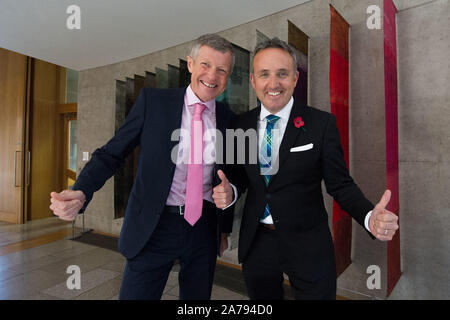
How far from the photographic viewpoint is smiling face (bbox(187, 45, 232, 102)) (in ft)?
3.87

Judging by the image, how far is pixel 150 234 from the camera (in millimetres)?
1101

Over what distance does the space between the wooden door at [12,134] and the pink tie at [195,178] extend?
235 inches

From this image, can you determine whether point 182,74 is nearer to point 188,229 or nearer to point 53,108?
point 188,229

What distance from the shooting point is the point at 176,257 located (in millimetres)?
1172

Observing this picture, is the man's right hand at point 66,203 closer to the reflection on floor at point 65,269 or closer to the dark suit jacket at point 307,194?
the dark suit jacket at point 307,194

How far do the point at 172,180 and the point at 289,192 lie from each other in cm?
55

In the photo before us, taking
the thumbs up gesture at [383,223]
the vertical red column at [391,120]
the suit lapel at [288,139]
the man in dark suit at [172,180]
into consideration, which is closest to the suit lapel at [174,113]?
the man in dark suit at [172,180]

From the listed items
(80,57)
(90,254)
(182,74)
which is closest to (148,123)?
(182,74)

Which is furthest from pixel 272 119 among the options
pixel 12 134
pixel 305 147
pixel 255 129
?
pixel 12 134

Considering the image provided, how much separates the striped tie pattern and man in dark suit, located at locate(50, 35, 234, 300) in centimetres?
24

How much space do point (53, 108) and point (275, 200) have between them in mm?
6718

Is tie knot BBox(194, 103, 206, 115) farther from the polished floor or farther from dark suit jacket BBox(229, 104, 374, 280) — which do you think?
the polished floor

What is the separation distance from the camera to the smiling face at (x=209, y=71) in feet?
3.87

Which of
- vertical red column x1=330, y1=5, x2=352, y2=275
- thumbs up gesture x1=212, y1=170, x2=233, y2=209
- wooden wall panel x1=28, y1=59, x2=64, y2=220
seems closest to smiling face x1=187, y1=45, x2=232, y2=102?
thumbs up gesture x1=212, y1=170, x2=233, y2=209
